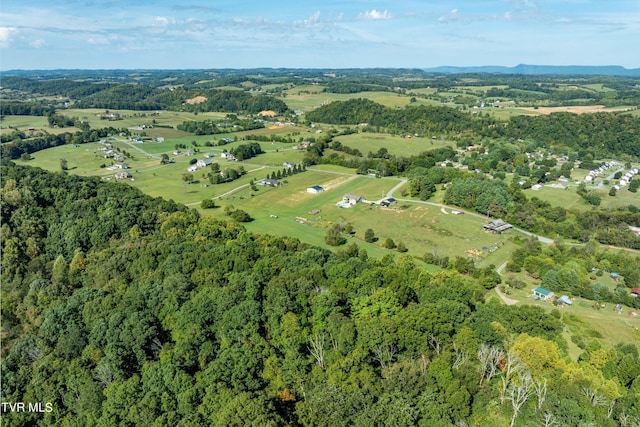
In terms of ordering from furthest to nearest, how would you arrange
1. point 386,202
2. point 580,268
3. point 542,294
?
point 386,202 < point 580,268 < point 542,294

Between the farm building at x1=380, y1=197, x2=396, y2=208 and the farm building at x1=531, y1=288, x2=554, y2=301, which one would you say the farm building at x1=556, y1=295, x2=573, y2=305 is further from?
the farm building at x1=380, y1=197, x2=396, y2=208

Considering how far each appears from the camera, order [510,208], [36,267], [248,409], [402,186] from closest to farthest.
A: 1. [248,409]
2. [36,267]
3. [510,208]
4. [402,186]

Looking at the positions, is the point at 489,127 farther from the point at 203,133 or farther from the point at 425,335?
the point at 425,335

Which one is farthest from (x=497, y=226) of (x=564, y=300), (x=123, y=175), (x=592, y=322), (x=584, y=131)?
(x=584, y=131)

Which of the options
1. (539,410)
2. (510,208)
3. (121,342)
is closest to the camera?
(539,410)

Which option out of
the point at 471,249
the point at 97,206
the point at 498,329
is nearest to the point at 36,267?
the point at 97,206

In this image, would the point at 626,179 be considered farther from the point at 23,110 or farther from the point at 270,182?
the point at 23,110
